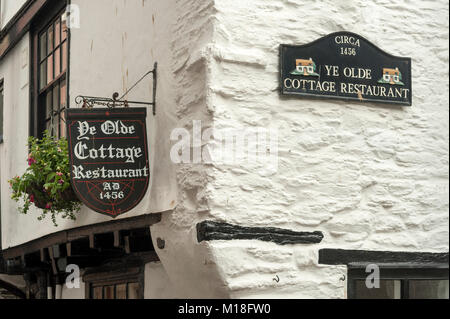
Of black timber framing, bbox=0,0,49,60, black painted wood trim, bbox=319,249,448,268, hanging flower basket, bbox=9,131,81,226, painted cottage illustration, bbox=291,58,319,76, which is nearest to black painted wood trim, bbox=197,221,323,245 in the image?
black painted wood trim, bbox=319,249,448,268

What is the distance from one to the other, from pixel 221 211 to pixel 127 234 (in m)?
1.59

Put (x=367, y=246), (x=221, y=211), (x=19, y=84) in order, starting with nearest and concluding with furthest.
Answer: (x=221, y=211), (x=367, y=246), (x=19, y=84)

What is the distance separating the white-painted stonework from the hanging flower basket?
703 mm

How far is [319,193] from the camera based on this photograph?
562cm

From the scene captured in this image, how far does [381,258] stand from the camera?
5.71 meters

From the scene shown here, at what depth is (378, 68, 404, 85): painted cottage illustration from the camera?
590 cm

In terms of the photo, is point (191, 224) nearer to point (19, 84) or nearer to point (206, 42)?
point (206, 42)

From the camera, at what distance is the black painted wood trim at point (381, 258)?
5586 mm

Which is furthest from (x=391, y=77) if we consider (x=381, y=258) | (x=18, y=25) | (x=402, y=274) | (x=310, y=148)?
(x=18, y=25)

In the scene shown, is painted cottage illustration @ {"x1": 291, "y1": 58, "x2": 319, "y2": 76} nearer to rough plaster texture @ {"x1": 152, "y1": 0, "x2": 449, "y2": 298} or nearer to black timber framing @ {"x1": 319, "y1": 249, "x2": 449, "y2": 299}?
rough plaster texture @ {"x1": 152, "y1": 0, "x2": 449, "y2": 298}

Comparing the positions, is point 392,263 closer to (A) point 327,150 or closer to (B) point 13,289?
(A) point 327,150
